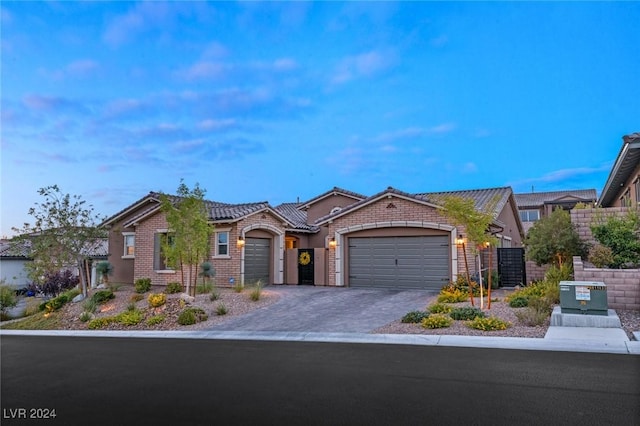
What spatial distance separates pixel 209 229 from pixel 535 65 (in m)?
15.0

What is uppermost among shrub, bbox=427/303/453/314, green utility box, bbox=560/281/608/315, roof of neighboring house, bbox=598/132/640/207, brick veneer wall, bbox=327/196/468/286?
roof of neighboring house, bbox=598/132/640/207

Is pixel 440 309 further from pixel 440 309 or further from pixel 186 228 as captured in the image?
pixel 186 228

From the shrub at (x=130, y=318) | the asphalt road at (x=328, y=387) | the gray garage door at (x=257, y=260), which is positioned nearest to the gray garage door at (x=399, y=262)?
the gray garage door at (x=257, y=260)

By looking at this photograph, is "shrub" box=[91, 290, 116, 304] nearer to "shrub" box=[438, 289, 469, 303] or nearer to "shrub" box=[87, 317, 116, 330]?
"shrub" box=[87, 317, 116, 330]

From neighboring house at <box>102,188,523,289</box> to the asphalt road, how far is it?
10.1m

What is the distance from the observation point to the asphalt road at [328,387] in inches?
191

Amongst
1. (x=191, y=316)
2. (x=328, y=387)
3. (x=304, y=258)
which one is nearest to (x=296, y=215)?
(x=304, y=258)

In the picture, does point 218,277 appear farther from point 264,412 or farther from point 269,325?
point 264,412

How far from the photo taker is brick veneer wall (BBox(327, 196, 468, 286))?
18.0 metres

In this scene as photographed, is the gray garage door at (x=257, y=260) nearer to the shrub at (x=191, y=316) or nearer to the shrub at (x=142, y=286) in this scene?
the shrub at (x=142, y=286)

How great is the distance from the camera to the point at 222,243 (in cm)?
2047

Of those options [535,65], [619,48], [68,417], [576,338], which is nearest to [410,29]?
[535,65]

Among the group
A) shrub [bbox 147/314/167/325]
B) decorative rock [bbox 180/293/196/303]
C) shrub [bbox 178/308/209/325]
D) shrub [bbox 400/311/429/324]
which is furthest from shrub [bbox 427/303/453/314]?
decorative rock [bbox 180/293/196/303]

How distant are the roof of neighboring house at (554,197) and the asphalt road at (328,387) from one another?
42.4 m
